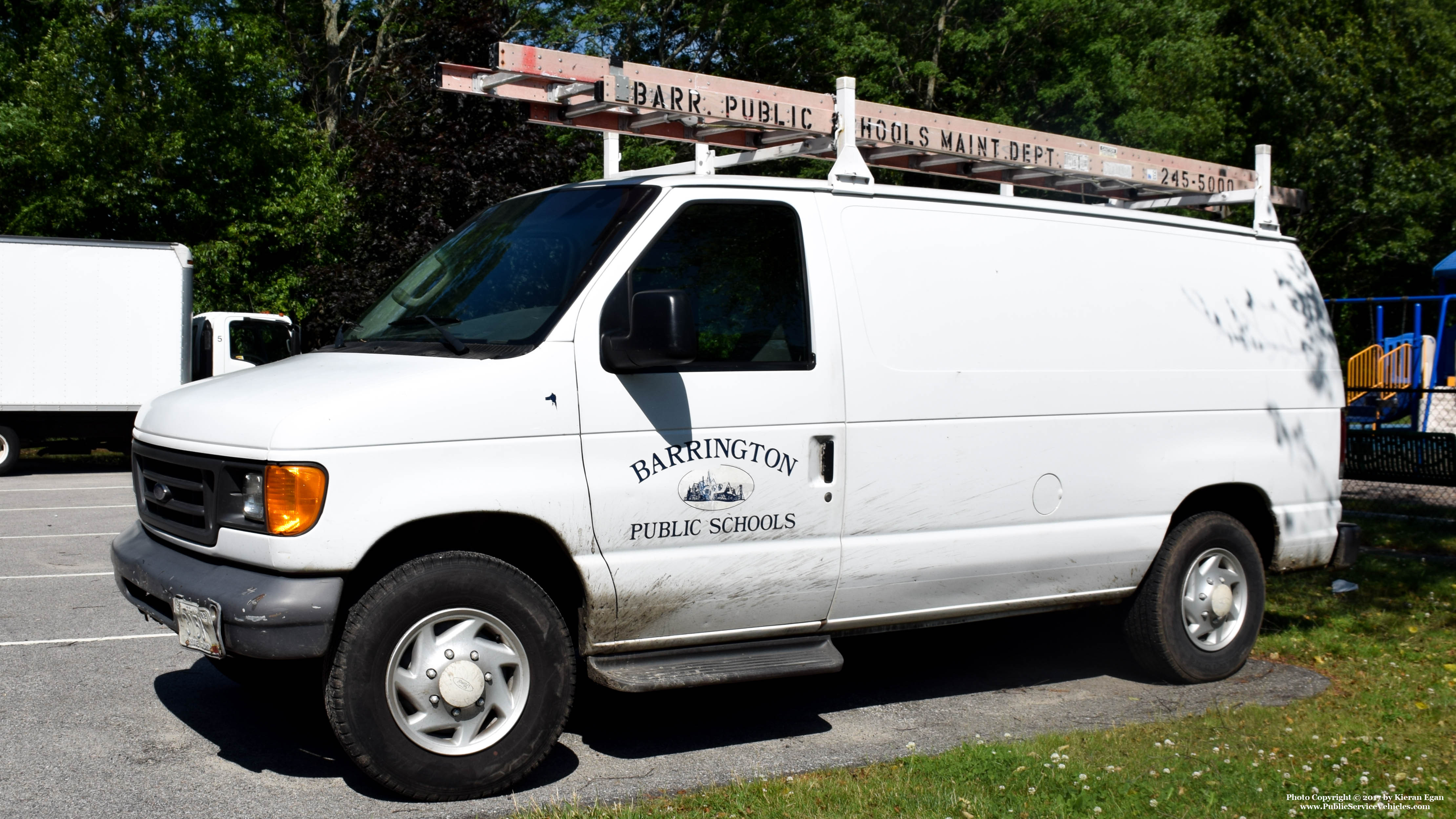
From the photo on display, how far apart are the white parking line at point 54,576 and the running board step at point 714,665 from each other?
5.87 meters

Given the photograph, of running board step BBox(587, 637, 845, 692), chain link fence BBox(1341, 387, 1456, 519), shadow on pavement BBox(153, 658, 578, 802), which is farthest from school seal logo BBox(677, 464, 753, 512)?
chain link fence BBox(1341, 387, 1456, 519)

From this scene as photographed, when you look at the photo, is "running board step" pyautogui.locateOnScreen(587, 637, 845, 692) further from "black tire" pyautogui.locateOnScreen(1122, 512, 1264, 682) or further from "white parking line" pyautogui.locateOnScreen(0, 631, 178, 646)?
"white parking line" pyautogui.locateOnScreen(0, 631, 178, 646)

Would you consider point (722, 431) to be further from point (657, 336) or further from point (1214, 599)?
point (1214, 599)

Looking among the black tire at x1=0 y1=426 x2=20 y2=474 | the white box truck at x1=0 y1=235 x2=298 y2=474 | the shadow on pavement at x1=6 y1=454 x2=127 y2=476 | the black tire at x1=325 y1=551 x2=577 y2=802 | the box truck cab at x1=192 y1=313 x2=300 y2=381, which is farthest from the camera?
the box truck cab at x1=192 y1=313 x2=300 y2=381

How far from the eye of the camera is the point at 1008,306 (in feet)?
19.3

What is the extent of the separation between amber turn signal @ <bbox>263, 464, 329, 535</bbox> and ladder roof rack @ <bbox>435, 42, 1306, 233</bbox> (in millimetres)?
1915

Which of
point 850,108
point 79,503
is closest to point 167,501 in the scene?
point 850,108

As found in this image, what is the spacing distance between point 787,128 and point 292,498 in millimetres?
2926

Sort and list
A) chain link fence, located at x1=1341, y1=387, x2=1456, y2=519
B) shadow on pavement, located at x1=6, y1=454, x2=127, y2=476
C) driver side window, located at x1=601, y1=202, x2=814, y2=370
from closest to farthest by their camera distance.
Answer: driver side window, located at x1=601, y1=202, x2=814, y2=370, chain link fence, located at x1=1341, y1=387, x2=1456, y2=519, shadow on pavement, located at x1=6, y1=454, x2=127, y2=476

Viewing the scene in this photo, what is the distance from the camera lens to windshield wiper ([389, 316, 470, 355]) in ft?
15.7

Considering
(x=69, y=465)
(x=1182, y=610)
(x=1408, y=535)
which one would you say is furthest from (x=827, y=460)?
(x=69, y=465)

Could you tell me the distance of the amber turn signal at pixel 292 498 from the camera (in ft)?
14.1

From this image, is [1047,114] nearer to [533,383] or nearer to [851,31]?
[851,31]

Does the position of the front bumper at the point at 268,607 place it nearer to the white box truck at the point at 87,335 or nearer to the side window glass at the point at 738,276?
the side window glass at the point at 738,276
